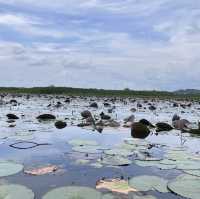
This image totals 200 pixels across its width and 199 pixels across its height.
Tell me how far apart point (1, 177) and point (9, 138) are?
3.86 meters

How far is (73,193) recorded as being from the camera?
4.85 meters

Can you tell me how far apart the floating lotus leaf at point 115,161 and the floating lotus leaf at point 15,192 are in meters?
2.09

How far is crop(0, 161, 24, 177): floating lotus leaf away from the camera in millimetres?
5914

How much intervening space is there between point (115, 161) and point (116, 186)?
1581 mm

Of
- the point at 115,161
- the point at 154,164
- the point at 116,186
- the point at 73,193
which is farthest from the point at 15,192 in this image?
the point at 154,164

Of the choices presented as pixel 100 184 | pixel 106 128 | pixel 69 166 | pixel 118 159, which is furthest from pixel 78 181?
pixel 106 128

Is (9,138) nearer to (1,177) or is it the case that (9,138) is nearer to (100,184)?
(1,177)

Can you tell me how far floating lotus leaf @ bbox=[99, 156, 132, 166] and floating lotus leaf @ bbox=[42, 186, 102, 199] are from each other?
177 cm

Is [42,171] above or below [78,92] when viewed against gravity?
below

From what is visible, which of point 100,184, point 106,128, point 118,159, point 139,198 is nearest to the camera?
point 139,198

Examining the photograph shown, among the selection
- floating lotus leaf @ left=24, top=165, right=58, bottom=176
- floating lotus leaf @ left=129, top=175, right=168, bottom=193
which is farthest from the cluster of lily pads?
floating lotus leaf @ left=24, top=165, right=58, bottom=176

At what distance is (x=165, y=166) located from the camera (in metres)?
6.67

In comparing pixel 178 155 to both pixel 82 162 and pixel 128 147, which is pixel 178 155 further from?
pixel 82 162

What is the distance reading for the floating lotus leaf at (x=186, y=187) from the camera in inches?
201
